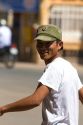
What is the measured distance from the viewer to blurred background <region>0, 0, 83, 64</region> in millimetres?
25188

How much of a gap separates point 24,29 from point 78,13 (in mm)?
2733

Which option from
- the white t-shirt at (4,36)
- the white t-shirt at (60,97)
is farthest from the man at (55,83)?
the white t-shirt at (4,36)

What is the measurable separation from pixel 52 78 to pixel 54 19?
2172 centimetres

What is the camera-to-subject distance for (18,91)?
46.1ft

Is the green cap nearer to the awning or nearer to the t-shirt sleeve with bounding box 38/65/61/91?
the t-shirt sleeve with bounding box 38/65/61/91

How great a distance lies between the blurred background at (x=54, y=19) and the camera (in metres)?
25.2

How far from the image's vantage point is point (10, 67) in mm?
22297

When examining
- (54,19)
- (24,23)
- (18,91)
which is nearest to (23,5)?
(54,19)

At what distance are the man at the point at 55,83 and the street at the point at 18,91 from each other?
217 inches

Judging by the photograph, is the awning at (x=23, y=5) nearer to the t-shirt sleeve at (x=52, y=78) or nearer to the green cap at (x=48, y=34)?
the green cap at (x=48, y=34)

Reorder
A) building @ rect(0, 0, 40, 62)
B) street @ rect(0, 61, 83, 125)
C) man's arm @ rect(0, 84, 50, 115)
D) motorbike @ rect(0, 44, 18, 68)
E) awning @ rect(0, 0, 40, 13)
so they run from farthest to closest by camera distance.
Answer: building @ rect(0, 0, 40, 62) < awning @ rect(0, 0, 40, 13) < motorbike @ rect(0, 44, 18, 68) < street @ rect(0, 61, 83, 125) < man's arm @ rect(0, 84, 50, 115)

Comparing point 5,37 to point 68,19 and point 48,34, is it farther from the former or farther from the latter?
point 48,34

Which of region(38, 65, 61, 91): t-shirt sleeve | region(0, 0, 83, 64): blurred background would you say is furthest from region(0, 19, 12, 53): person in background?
region(38, 65, 61, 91): t-shirt sleeve

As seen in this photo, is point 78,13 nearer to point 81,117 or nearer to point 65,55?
point 65,55
